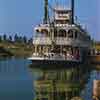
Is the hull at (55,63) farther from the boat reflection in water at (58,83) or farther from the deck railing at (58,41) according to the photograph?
the deck railing at (58,41)

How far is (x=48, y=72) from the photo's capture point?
60.8m

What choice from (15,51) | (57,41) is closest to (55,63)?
(57,41)

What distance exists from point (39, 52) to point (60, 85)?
2276 cm

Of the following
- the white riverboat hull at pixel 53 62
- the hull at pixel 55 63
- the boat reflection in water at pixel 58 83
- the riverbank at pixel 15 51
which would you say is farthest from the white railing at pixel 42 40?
the riverbank at pixel 15 51

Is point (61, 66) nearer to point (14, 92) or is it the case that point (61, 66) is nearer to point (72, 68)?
point (72, 68)

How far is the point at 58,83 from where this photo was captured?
161ft

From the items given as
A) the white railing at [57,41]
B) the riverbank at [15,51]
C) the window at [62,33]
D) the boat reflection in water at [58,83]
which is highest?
the window at [62,33]

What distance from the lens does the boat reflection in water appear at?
38.4 meters

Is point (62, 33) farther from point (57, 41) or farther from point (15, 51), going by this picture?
point (15, 51)

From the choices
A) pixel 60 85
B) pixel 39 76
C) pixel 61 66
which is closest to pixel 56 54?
pixel 61 66

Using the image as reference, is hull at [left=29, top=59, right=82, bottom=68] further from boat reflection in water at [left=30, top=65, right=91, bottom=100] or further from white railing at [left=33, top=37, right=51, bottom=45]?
white railing at [left=33, top=37, right=51, bottom=45]

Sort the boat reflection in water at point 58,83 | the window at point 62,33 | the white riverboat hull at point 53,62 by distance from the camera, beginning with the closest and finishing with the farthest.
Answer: the boat reflection in water at point 58,83
the white riverboat hull at point 53,62
the window at point 62,33

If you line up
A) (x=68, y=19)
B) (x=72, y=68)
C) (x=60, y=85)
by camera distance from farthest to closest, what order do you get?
(x=68, y=19), (x=72, y=68), (x=60, y=85)

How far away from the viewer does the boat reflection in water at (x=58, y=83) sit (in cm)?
Answer: 3838
